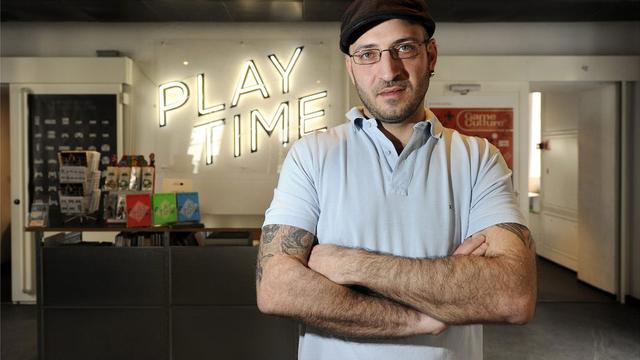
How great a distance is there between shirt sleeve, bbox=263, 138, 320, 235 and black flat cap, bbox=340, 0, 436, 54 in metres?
0.33

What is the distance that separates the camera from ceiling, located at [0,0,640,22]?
15.7ft

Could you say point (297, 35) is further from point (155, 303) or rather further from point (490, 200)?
point (490, 200)

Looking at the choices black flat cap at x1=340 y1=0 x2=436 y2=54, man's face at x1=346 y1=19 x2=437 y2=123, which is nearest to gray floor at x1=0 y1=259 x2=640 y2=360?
man's face at x1=346 y1=19 x2=437 y2=123

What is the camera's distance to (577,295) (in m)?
5.54

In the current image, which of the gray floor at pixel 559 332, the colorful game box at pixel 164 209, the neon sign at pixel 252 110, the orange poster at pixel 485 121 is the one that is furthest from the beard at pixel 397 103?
the orange poster at pixel 485 121

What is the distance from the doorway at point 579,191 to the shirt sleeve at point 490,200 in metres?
4.78

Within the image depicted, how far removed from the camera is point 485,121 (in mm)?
5371

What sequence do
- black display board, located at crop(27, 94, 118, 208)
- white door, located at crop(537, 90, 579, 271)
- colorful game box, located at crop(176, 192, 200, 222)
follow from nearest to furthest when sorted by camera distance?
1. colorful game box, located at crop(176, 192, 200, 222)
2. black display board, located at crop(27, 94, 118, 208)
3. white door, located at crop(537, 90, 579, 271)

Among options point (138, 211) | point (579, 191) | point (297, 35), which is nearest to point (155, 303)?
point (138, 211)

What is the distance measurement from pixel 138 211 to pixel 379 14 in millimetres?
2644

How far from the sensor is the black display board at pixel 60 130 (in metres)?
5.22

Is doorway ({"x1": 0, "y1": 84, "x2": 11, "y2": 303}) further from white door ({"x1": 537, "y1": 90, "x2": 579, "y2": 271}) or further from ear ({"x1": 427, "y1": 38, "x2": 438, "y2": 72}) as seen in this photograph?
white door ({"x1": 537, "y1": 90, "x2": 579, "y2": 271})

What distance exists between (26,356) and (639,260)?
5893mm

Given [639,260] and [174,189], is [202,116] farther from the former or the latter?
[639,260]
